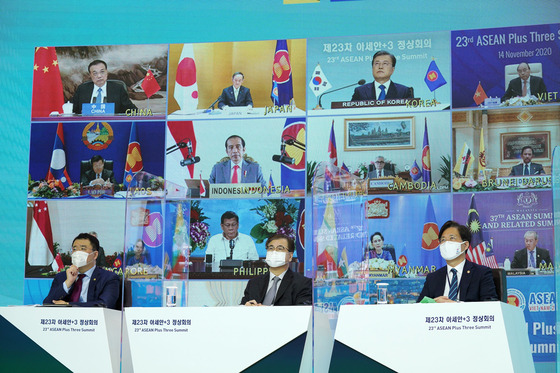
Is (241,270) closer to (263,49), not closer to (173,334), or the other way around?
(263,49)

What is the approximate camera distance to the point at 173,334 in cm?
425

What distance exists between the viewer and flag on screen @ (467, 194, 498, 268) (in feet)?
21.4

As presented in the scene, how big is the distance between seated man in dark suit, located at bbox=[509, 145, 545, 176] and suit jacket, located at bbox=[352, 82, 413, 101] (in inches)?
42.3

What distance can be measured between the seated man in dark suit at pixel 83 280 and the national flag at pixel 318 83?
97.1 inches

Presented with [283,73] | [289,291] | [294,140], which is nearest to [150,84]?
[283,73]

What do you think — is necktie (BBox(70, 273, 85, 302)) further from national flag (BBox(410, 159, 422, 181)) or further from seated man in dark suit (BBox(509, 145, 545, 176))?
seated man in dark suit (BBox(509, 145, 545, 176))

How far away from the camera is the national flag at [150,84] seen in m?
7.15

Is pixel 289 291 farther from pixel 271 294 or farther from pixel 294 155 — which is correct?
pixel 294 155

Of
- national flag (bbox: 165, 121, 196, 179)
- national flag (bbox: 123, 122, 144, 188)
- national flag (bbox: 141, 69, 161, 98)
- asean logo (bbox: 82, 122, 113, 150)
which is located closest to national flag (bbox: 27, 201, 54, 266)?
asean logo (bbox: 82, 122, 113, 150)

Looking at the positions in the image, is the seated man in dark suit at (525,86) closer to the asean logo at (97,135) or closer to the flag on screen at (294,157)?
the flag on screen at (294,157)

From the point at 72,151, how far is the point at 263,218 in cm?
190

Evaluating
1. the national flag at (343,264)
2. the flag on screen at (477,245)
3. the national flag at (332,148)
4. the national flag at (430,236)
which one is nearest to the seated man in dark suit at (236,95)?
the national flag at (332,148)

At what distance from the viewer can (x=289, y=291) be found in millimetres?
5168

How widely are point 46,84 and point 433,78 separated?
3.56 metres
